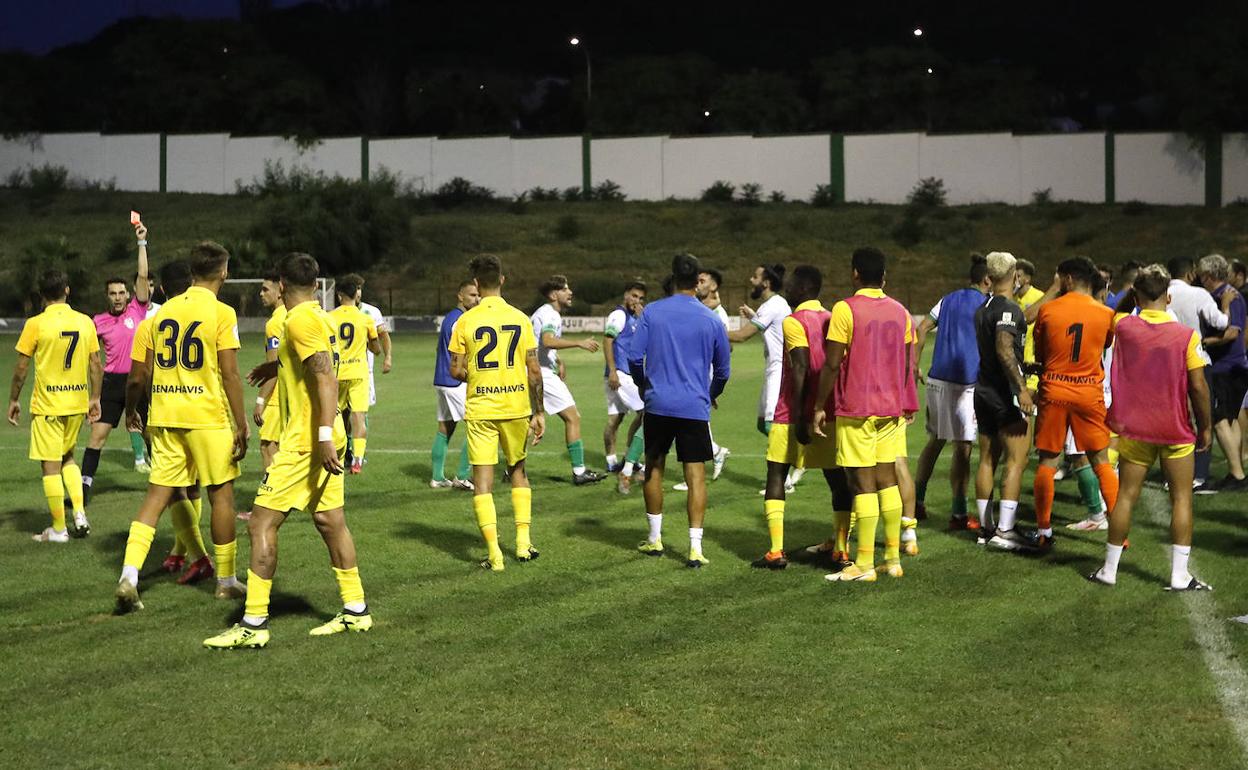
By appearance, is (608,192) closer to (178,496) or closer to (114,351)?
(114,351)

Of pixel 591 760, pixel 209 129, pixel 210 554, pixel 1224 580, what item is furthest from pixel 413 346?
pixel 209 129

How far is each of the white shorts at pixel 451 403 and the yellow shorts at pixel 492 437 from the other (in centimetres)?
373

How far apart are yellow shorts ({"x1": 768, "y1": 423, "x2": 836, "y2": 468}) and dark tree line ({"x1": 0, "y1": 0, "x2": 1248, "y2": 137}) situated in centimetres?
5841

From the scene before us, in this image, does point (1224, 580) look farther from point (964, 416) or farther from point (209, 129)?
point (209, 129)

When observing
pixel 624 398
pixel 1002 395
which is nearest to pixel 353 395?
pixel 624 398

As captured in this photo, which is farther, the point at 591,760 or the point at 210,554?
the point at 210,554

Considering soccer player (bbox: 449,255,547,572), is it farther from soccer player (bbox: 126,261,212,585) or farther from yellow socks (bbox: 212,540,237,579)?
soccer player (bbox: 126,261,212,585)

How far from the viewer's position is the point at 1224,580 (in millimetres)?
9266

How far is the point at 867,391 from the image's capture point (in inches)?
358

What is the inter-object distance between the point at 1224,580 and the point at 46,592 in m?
7.76

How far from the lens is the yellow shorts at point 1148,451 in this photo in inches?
347

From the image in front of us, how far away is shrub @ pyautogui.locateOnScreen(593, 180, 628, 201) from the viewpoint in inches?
2785

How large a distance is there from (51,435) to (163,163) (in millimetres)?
69326

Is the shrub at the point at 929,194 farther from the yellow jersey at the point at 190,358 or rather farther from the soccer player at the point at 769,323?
the yellow jersey at the point at 190,358
